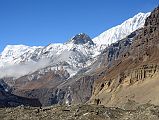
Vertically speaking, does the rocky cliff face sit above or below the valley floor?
above

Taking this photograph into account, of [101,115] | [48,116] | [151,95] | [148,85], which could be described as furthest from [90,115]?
[148,85]

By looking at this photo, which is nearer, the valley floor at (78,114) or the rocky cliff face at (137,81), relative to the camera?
the valley floor at (78,114)

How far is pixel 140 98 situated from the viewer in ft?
435

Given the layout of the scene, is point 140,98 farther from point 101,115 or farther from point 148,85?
point 101,115

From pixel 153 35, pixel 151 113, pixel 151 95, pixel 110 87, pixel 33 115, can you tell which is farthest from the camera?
pixel 153 35

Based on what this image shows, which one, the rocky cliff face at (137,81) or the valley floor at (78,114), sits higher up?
the rocky cliff face at (137,81)

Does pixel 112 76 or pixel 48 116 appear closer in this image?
pixel 48 116

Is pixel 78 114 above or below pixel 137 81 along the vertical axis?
below

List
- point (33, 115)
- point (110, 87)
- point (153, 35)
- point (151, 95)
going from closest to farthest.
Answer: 1. point (33, 115)
2. point (151, 95)
3. point (110, 87)
4. point (153, 35)

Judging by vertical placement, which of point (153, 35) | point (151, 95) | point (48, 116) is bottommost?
point (48, 116)

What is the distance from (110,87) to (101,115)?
134779 millimetres

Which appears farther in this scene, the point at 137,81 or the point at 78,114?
the point at 137,81

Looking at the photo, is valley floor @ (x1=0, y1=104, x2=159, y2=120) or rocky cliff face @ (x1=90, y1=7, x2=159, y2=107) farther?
rocky cliff face @ (x1=90, y1=7, x2=159, y2=107)

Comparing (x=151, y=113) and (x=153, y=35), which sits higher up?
(x=153, y=35)
